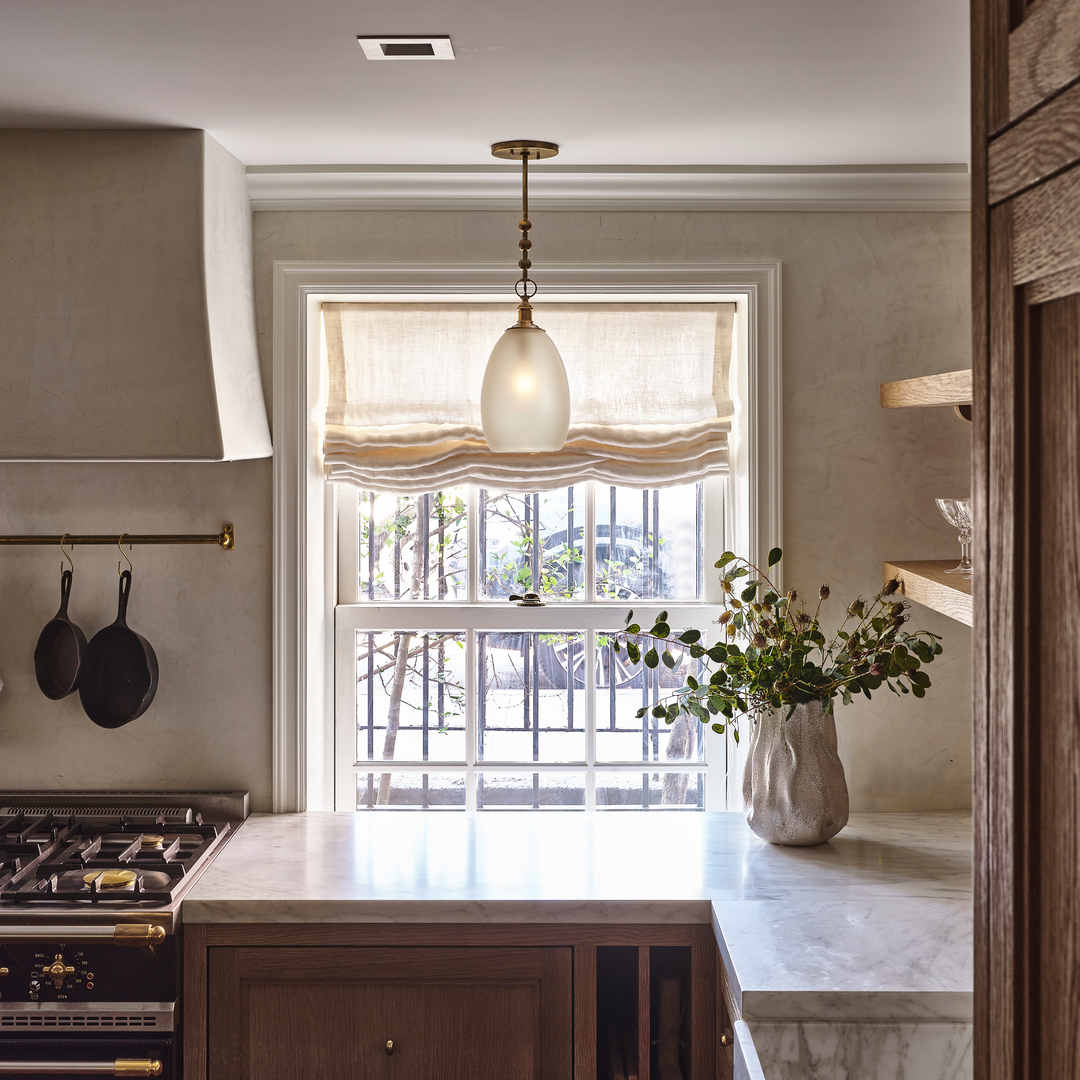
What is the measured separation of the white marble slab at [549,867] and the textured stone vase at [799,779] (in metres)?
0.05

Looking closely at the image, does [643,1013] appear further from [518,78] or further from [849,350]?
[518,78]

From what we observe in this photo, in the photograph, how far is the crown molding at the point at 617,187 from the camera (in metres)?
2.13

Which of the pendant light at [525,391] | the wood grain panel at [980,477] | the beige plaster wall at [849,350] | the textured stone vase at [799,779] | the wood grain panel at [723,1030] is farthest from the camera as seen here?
the beige plaster wall at [849,350]

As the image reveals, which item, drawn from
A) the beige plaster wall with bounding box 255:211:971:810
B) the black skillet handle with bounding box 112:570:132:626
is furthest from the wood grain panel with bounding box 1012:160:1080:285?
the black skillet handle with bounding box 112:570:132:626

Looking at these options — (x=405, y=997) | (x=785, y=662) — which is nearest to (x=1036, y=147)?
(x=785, y=662)

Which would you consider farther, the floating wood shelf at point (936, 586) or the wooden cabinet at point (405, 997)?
the wooden cabinet at point (405, 997)

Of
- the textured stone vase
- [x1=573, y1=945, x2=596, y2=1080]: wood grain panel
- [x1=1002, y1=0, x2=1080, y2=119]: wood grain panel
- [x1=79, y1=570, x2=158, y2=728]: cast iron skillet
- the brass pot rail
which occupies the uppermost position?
[x1=1002, y1=0, x2=1080, y2=119]: wood grain panel

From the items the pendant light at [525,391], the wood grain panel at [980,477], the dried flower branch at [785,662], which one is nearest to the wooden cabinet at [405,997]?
the dried flower branch at [785,662]

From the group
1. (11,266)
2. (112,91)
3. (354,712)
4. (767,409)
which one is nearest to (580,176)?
(767,409)

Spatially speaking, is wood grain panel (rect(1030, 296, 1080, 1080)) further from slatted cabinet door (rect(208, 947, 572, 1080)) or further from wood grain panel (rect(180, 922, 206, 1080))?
wood grain panel (rect(180, 922, 206, 1080))

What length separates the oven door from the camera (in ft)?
5.65

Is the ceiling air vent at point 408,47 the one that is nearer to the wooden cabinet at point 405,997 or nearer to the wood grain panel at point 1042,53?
the wood grain panel at point 1042,53

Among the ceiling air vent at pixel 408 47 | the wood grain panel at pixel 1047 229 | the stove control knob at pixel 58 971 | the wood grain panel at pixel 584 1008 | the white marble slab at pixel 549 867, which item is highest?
the ceiling air vent at pixel 408 47

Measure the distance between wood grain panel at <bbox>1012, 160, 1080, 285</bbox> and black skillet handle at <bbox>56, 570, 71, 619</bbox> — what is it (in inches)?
81.1
